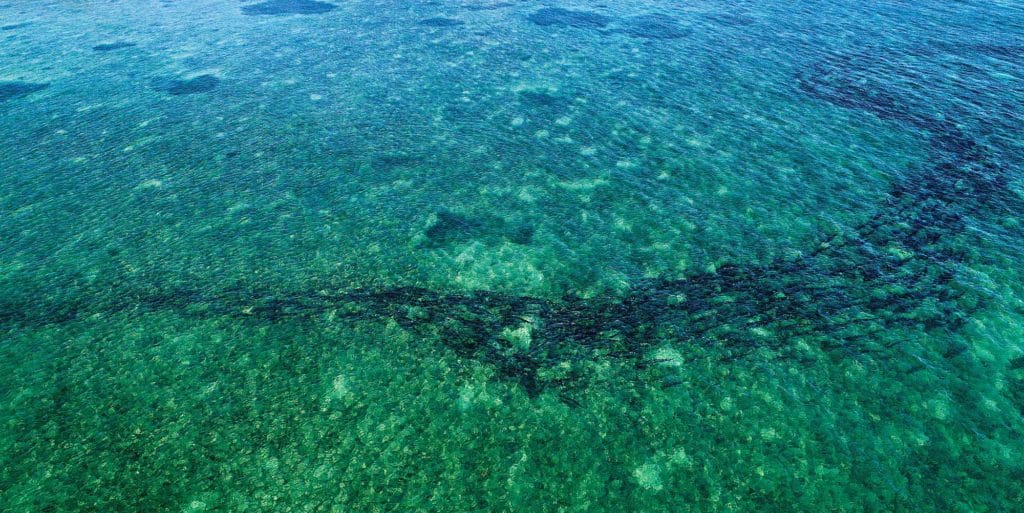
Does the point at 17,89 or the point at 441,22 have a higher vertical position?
the point at 441,22

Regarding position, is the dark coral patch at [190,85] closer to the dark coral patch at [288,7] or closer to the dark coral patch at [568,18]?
the dark coral patch at [288,7]

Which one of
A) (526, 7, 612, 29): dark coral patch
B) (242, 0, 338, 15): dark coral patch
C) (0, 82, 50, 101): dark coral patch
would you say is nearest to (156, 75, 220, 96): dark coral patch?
(0, 82, 50, 101): dark coral patch

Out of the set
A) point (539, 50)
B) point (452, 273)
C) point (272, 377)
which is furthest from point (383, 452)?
point (539, 50)

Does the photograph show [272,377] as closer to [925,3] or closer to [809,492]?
[809,492]

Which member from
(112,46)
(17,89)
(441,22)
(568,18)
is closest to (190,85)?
(17,89)

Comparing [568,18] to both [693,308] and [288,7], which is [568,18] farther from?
[693,308]

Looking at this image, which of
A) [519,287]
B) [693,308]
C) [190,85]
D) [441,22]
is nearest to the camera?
[693,308]
